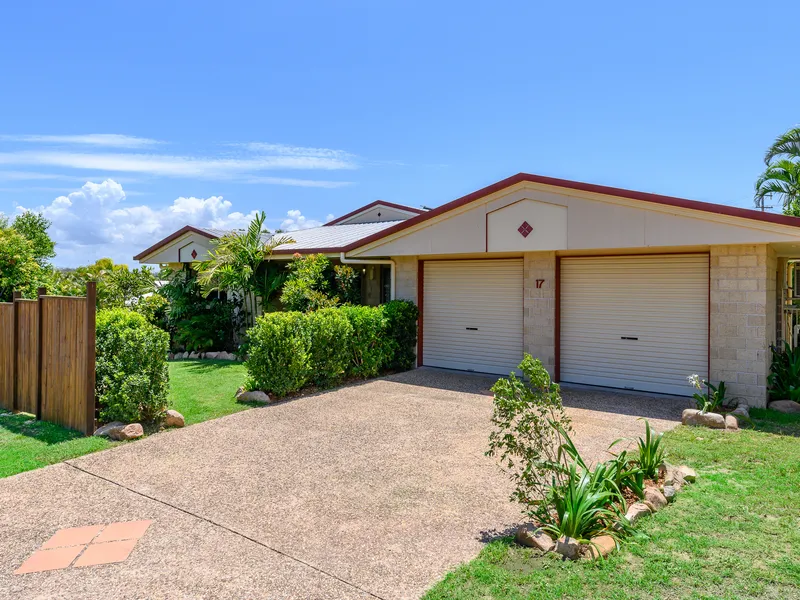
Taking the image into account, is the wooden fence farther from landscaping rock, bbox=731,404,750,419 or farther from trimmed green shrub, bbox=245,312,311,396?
landscaping rock, bbox=731,404,750,419

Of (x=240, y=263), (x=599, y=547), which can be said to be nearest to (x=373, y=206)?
(x=240, y=263)

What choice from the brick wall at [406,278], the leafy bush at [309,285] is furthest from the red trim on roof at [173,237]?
the brick wall at [406,278]

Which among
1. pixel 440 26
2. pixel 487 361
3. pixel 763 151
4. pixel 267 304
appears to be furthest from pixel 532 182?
pixel 763 151

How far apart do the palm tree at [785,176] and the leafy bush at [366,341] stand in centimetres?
1521

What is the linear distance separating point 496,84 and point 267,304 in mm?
8601

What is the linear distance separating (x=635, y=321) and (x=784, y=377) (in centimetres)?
249

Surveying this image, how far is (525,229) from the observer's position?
411 inches

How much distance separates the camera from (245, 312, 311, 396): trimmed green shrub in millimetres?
9367

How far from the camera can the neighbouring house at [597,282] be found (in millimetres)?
8711

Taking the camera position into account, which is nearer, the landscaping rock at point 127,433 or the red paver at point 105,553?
the red paver at point 105,553

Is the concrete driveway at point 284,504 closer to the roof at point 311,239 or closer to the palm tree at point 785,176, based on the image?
the roof at point 311,239

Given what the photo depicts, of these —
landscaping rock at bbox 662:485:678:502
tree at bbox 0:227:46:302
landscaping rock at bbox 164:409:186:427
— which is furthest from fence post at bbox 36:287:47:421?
landscaping rock at bbox 662:485:678:502

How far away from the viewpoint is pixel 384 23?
12820 millimetres

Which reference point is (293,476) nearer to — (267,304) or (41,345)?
(41,345)
